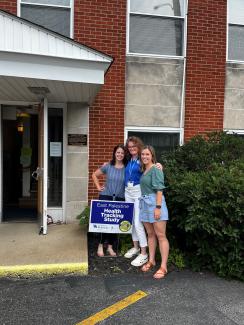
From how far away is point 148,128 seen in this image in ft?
23.9

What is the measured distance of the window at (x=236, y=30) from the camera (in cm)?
771

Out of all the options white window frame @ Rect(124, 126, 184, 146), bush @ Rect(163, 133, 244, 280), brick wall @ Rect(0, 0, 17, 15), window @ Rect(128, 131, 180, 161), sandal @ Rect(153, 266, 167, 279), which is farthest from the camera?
window @ Rect(128, 131, 180, 161)

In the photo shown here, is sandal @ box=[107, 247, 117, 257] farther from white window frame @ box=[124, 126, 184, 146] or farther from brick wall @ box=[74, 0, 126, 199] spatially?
white window frame @ box=[124, 126, 184, 146]

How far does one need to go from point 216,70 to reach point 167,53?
1.08 m

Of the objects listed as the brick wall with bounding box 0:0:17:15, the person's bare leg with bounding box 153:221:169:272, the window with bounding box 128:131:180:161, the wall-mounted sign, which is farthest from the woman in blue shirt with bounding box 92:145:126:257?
the brick wall with bounding box 0:0:17:15

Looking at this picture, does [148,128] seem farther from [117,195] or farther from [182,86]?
[117,195]

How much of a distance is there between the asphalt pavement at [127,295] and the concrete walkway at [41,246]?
0.88 feet

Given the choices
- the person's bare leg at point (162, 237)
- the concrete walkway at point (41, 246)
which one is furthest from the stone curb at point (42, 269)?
the person's bare leg at point (162, 237)

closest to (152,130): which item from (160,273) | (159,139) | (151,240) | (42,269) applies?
(159,139)

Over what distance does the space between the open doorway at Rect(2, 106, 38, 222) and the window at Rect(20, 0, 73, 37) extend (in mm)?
2024

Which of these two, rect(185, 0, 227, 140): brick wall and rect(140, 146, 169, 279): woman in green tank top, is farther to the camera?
rect(185, 0, 227, 140): brick wall

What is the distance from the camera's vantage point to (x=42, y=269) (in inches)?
177

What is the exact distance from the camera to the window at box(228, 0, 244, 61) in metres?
7.71

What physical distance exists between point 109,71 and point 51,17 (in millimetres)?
1507
